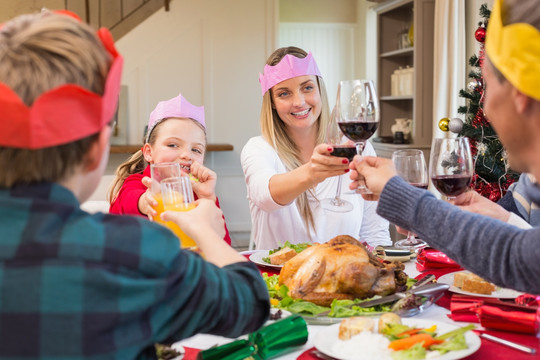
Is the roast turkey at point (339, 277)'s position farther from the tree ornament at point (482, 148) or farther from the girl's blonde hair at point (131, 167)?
the tree ornament at point (482, 148)

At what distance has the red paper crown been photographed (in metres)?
0.84

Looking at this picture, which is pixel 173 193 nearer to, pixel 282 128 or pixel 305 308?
pixel 305 308

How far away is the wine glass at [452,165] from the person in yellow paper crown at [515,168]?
16 cm

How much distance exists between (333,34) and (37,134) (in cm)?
758

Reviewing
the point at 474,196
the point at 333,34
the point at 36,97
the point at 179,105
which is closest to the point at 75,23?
the point at 36,97

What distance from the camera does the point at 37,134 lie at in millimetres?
841

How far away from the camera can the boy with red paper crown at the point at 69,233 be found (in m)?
0.82

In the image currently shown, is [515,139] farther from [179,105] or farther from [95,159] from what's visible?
[179,105]

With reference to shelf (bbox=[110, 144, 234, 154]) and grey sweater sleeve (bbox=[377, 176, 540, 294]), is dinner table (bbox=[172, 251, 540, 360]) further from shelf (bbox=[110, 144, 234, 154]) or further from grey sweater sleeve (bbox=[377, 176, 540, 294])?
shelf (bbox=[110, 144, 234, 154])

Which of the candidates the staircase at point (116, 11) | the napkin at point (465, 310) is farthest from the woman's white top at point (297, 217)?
the staircase at point (116, 11)

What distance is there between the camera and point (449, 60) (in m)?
5.05

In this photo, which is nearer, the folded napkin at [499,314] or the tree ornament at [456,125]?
the folded napkin at [499,314]

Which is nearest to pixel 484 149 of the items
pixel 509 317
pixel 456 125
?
pixel 456 125

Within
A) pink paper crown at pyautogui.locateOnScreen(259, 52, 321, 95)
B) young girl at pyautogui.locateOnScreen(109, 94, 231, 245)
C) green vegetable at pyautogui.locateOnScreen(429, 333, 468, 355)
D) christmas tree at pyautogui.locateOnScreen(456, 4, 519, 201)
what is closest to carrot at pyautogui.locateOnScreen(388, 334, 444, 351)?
green vegetable at pyautogui.locateOnScreen(429, 333, 468, 355)
